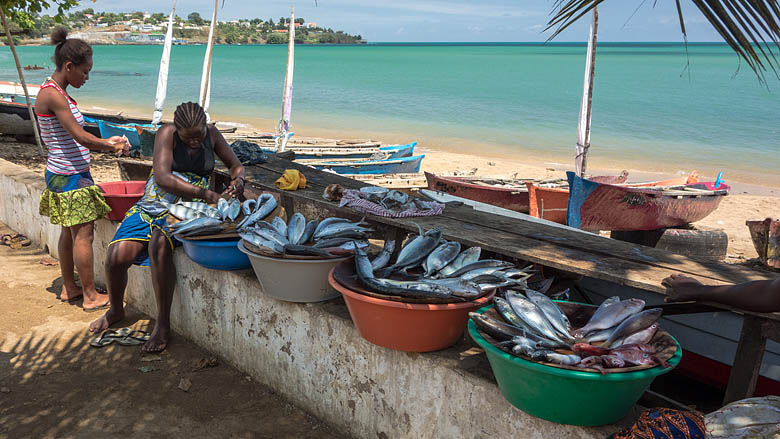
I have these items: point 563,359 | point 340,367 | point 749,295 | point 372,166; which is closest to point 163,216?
point 340,367

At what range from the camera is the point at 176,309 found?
3.96m

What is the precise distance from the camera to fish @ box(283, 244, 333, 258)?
9.33 ft

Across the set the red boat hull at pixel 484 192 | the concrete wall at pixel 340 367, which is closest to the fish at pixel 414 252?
the concrete wall at pixel 340 367

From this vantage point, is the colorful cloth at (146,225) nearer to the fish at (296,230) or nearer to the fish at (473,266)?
the fish at (296,230)

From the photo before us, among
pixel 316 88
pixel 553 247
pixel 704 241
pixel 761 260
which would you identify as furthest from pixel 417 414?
pixel 316 88

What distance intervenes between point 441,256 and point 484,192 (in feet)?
22.2

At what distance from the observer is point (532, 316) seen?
2.15 meters

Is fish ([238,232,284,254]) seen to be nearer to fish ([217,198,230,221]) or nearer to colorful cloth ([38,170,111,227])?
fish ([217,198,230,221])

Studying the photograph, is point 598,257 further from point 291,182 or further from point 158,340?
point 158,340

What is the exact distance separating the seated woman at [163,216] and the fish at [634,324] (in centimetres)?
268

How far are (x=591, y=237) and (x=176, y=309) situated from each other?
271 cm

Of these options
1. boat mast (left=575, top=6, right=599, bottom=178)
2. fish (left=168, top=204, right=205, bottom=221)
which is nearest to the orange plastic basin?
fish (left=168, top=204, right=205, bottom=221)

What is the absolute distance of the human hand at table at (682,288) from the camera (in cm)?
216

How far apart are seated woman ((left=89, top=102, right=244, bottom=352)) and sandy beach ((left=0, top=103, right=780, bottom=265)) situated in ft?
18.8
